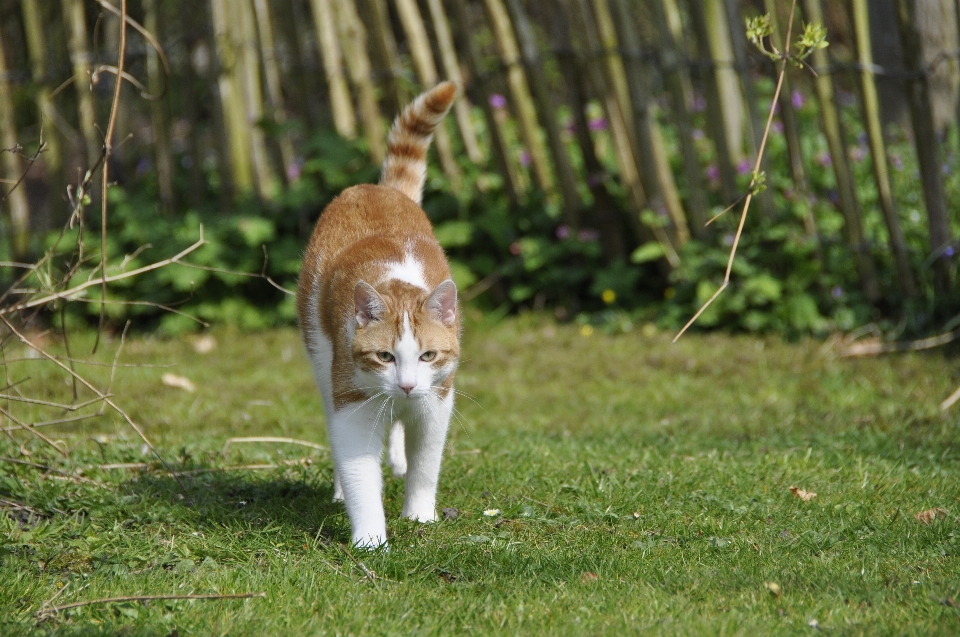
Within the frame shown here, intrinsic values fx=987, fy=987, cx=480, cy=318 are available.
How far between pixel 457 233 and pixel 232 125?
183 centimetres

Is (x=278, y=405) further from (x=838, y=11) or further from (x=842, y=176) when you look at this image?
(x=838, y=11)

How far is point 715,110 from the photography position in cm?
629

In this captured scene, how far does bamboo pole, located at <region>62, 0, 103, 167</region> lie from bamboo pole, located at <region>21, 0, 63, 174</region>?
0.64ft

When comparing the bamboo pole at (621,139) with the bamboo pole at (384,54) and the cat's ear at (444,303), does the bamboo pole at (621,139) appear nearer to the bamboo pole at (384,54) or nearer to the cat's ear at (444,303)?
the bamboo pole at (384,54)

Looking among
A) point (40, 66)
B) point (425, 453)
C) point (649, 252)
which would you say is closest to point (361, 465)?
point (425, 453)

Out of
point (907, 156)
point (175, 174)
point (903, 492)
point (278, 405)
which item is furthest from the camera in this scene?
point (175, 174)

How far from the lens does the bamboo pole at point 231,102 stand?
22.8 feet

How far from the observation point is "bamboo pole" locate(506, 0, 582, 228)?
6.65 meters

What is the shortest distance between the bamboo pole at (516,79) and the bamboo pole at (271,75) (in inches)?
64.7

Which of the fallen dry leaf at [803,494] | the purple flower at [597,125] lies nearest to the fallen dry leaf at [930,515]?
the fallen dry leaf at [803,494]

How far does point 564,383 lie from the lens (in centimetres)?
591

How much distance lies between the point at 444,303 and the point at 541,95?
3595 mm

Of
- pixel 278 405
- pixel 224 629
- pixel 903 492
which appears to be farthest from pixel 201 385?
pixel 903 492

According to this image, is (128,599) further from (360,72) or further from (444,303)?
(360,72)
